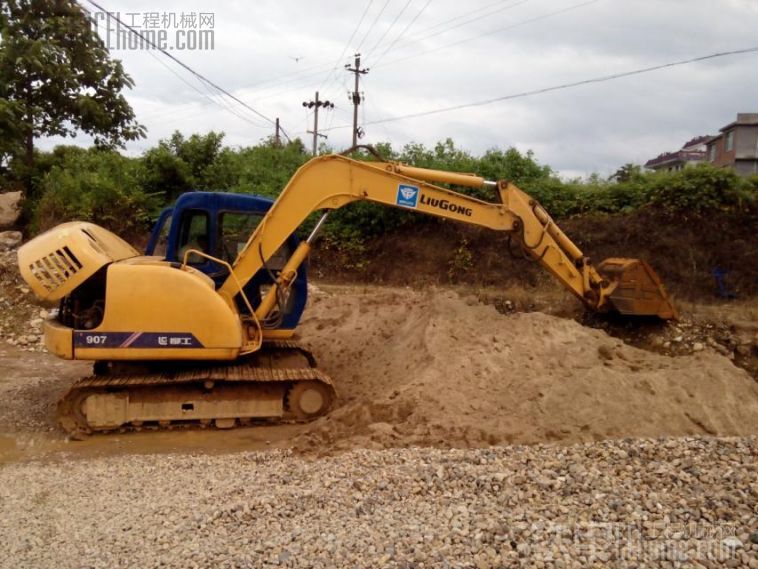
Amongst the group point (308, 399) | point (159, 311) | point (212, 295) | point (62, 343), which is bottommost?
point (308, 399)

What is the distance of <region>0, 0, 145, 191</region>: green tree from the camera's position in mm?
16797

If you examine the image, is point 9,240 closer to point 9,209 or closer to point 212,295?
point 9,209

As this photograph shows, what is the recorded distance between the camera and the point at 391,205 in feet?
24.0

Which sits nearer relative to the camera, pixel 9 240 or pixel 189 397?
pixel 189 397

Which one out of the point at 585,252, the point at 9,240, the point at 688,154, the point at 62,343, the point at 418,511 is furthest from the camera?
the point at 688,154

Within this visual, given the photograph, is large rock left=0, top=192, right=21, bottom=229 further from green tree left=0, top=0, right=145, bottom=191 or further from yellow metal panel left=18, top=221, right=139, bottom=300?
yellow metal panel left=18, top=221, right=139, bottom=300

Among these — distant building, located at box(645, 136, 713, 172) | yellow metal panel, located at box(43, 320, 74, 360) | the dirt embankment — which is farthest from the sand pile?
distant building, located at box(645, 136, 713, 172)

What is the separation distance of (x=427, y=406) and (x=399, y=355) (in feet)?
6.97

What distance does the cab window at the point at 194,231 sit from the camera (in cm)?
741

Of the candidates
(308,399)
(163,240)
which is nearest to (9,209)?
(163,240)

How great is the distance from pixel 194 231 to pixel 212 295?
1.11 m

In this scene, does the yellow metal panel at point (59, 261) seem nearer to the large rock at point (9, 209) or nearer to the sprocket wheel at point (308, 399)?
the sprocket wheel at point (308, 399)

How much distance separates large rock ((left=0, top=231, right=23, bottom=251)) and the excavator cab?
9.14 m

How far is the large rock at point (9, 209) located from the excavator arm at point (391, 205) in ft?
42.2
